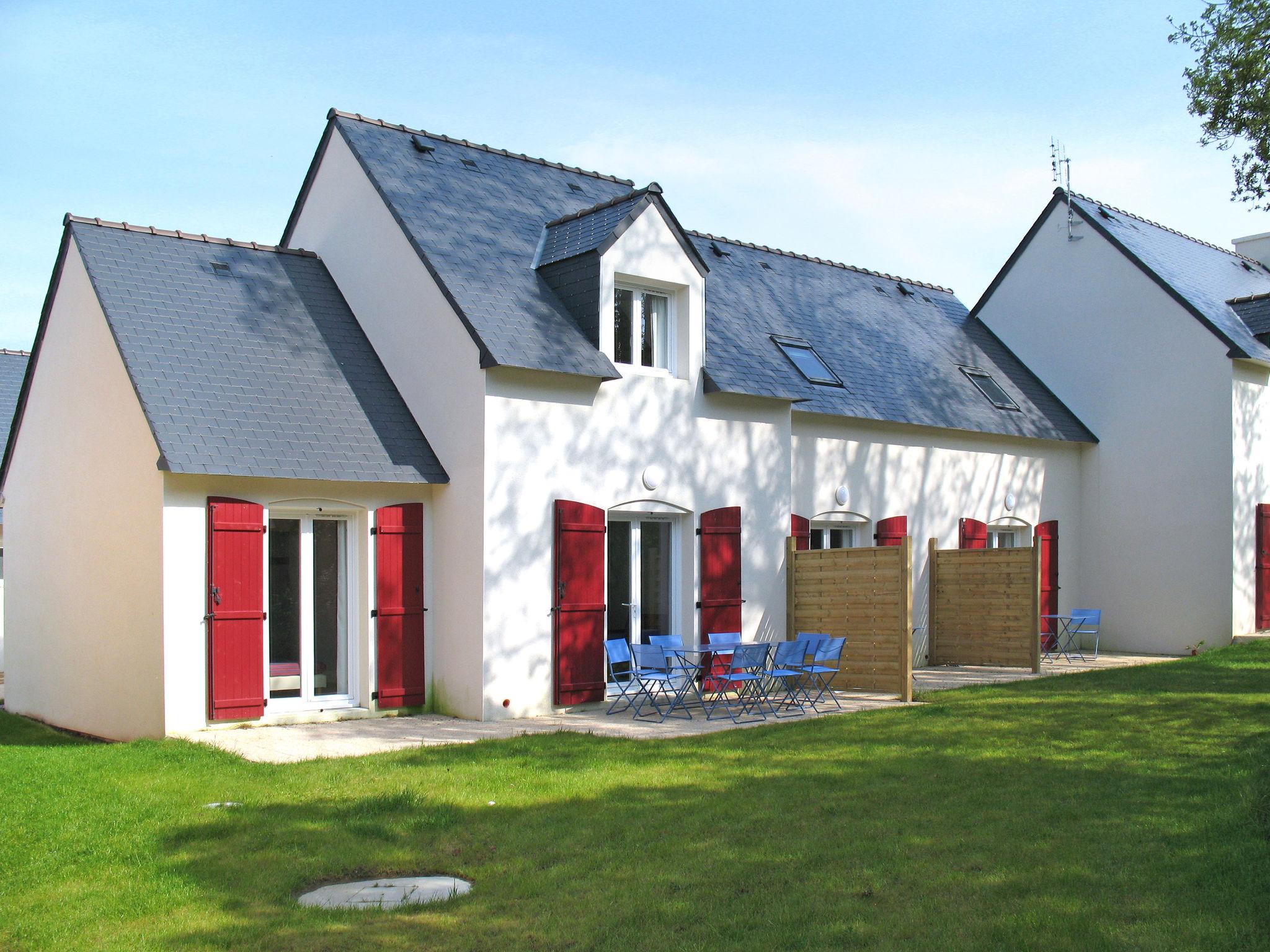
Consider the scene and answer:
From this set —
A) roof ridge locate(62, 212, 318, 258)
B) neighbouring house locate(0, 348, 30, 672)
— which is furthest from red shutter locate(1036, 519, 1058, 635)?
neighbouring house locate(0, 348, 30, 672)

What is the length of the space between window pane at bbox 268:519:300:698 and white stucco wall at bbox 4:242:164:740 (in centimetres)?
115

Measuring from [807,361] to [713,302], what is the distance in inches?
63.9

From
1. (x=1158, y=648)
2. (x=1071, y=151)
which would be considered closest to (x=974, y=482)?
(x=1158, y=648)

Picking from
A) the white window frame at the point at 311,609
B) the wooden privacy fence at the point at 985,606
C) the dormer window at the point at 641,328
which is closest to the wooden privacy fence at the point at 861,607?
the wooden privacy fence at the point at 985,606

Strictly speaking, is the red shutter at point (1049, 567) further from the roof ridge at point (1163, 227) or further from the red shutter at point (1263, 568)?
the roof ridge at point (1163, 227)

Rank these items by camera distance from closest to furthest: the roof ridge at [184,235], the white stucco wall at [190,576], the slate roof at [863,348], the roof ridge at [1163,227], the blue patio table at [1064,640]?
the white stucco wall at [190,576], the roof ridge at [184,235], the slate roof at [863,348], the blue patio table at [1064,640], the roof ridge at [1163,227]

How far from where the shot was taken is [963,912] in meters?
5.24

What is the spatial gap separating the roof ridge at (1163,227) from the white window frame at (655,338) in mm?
10584

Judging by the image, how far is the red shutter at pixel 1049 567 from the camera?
760 inches

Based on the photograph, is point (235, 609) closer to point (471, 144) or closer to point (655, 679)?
point (655, 679)

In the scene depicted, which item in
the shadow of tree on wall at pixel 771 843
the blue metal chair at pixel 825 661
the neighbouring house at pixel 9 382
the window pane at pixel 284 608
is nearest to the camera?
the shadow of tree on wall at pixel 771 843

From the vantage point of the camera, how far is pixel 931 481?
17547 mm

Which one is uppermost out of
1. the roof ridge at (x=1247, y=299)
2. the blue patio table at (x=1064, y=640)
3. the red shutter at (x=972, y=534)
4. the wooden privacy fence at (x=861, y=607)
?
the roof ridge at (x=1247, y=299)

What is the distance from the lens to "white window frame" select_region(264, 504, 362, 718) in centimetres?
1140
